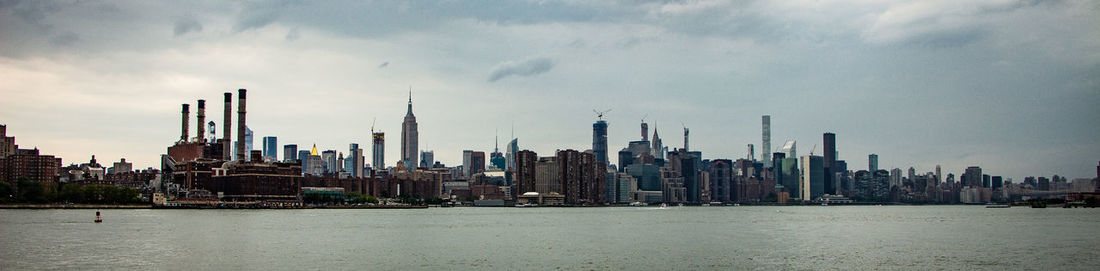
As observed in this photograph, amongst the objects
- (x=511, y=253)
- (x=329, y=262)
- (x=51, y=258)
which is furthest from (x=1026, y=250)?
(x=51, y=258)

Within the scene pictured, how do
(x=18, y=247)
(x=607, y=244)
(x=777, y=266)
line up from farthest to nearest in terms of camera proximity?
(x=607, y=244), (x=18, y=247), (x=777, y=266)

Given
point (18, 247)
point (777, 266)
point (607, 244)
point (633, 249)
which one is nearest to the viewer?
point (777, 266)

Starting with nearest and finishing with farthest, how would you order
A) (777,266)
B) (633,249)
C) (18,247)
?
(777,266)
(18,247)
(633,249)

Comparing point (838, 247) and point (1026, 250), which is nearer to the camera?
point (1026, 250)

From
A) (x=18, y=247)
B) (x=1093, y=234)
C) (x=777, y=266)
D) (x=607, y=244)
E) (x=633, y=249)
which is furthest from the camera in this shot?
(x=1093, y=234)

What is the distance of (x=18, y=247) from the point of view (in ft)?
302

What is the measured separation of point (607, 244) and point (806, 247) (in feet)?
65.6

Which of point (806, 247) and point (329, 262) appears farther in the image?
point (806, 247)

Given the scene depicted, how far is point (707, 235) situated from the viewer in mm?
127688

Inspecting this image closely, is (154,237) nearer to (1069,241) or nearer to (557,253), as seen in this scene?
(557,253)

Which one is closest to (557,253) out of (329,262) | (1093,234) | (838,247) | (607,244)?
(607,244)

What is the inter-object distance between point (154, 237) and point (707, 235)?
6463cm

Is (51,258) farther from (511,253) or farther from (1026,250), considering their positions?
(1026,250)

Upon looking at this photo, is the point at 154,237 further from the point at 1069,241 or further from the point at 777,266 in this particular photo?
the point at 1069,241
